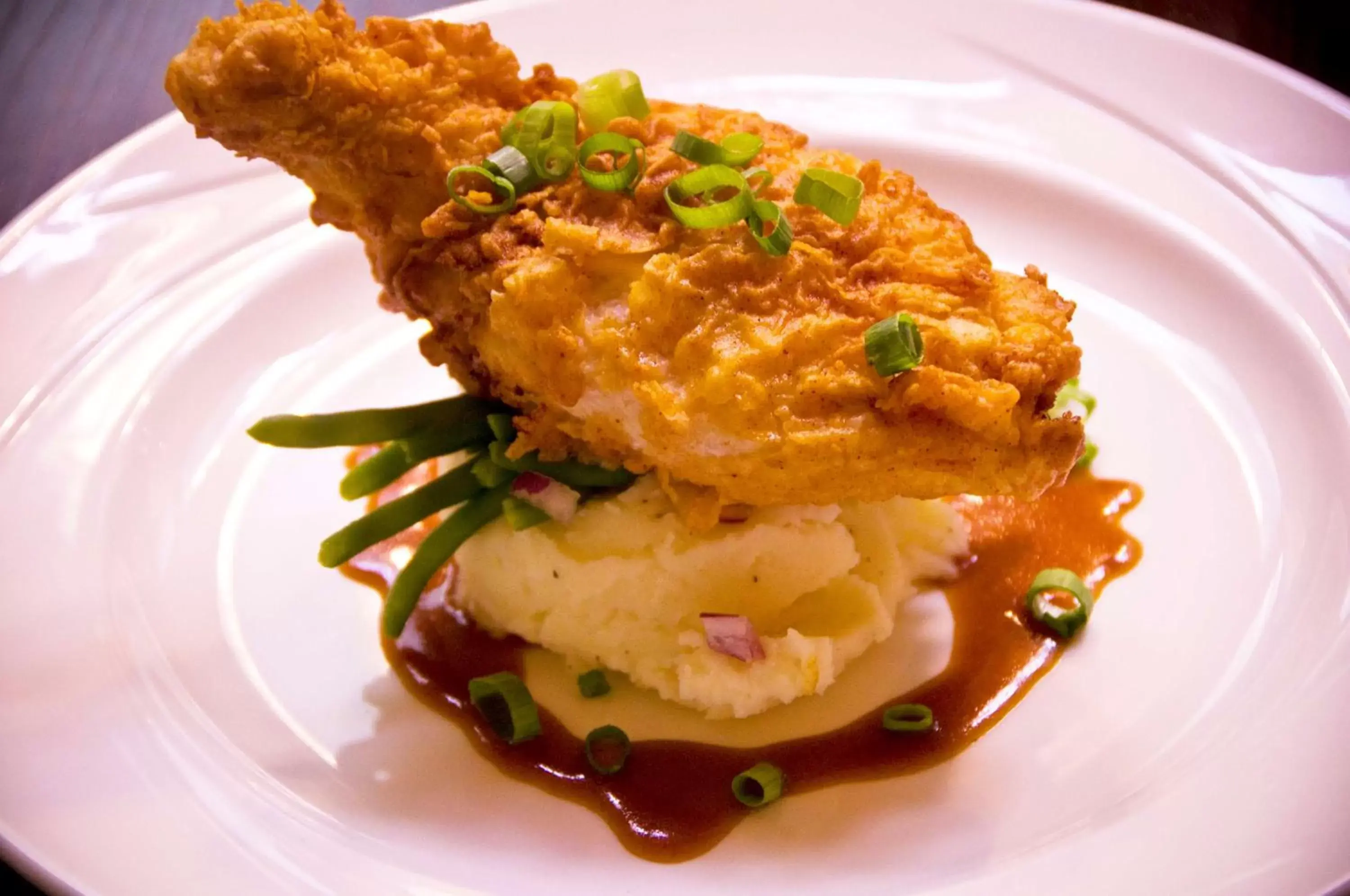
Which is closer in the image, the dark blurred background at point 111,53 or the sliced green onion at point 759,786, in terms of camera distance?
the sliced green onion at point 759,786

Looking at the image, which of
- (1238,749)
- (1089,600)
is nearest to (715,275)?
(1089,600)

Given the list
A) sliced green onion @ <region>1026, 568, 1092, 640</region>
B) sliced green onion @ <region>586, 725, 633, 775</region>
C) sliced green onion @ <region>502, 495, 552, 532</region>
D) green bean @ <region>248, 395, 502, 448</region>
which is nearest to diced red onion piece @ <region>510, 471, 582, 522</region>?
sliced green onion @ <region>502, 495, 552, 532</region>

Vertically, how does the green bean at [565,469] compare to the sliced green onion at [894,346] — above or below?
below

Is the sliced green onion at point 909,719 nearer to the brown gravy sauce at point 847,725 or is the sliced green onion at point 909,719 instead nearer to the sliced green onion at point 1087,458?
the brown gravy sauce at point 847,725

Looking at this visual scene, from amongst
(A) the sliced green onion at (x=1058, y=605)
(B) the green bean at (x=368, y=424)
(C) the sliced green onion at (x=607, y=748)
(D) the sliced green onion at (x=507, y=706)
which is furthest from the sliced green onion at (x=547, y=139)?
(A) the sliced green onion at (x=1058, y=605)

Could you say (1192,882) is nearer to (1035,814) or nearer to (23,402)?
(1035,814)

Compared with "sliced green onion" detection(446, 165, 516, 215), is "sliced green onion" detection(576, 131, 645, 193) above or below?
above

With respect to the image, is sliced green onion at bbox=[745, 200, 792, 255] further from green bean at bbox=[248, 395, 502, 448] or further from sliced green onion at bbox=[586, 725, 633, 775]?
sliced green onion at bbox=[586, 725, 633, 775]

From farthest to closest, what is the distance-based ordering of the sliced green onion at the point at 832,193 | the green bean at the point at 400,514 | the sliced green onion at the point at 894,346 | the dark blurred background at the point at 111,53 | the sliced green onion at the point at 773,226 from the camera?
the dark blurred background at the point at 111,53, the green bean at the point at 400,514, the sliced green onion at the point at 832,193, the sliced green onion at the point at 773,226, the sliced green onion at the point at 894,346
